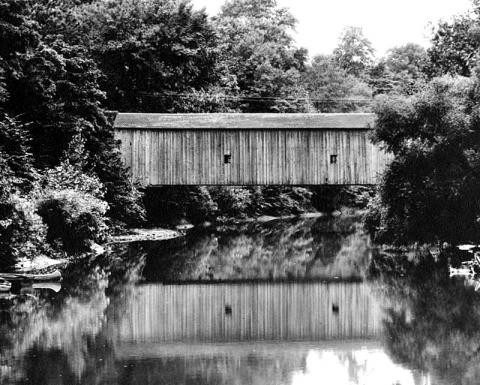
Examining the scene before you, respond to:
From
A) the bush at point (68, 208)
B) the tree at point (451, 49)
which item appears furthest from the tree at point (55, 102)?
the tree at point (451, 49)

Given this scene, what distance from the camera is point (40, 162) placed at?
99.1 feet

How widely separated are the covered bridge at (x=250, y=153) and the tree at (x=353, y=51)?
154 ft

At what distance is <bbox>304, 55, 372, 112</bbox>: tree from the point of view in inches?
2653

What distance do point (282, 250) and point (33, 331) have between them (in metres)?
16.7

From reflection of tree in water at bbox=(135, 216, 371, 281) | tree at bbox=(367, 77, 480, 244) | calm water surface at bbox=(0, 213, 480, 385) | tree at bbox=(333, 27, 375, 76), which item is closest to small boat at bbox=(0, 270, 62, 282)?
calm water surface at bbox=(0, 213, 480, 385)

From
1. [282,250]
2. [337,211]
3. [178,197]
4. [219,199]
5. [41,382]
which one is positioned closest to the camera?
[41,382]

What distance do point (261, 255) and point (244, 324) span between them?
13.1 metres

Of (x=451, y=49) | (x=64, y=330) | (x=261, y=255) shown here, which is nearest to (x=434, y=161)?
(x=261, y=255)

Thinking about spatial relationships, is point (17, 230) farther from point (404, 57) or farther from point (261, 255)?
point (404, 57)

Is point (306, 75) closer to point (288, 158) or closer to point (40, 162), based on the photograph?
point (288, 158)

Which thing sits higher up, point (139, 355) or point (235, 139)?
point (235, 139)

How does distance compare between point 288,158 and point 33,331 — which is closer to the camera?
point 33,331

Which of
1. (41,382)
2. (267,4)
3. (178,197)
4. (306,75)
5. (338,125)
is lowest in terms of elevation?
(41,382)

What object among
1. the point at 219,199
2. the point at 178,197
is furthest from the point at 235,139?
the point at 219,199
